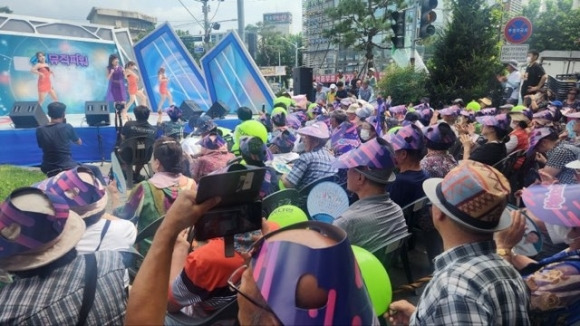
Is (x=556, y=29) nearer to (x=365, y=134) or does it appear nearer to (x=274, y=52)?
(x=274, y=52)

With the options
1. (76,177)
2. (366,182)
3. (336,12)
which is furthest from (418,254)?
(336,12)

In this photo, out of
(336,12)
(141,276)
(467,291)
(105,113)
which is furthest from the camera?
(336,12)

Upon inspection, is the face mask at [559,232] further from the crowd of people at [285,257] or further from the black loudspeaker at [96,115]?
the black loudspeaker at [96,115]

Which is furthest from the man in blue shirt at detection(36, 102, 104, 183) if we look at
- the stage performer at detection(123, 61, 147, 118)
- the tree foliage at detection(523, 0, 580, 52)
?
the tree foliage at detection(523, 0, 580, 52)

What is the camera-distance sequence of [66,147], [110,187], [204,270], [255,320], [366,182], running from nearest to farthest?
[255,320], [204,270], [366,182], [110,187], [66,147]

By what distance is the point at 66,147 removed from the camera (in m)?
5.96

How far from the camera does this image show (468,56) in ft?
48.0

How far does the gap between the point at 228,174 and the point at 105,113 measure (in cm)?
1030

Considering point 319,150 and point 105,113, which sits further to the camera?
point 105,113

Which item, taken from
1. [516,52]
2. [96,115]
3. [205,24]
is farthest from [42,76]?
[205,24]

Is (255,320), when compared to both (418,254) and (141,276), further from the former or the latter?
(418,254)

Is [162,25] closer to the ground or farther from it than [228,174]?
farther from it

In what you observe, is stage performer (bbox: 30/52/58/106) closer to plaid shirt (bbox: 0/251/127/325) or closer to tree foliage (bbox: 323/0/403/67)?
plaid shirt (bbox: 0/251/127/325)

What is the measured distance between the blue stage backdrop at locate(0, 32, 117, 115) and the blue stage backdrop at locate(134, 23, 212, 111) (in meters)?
1.70
